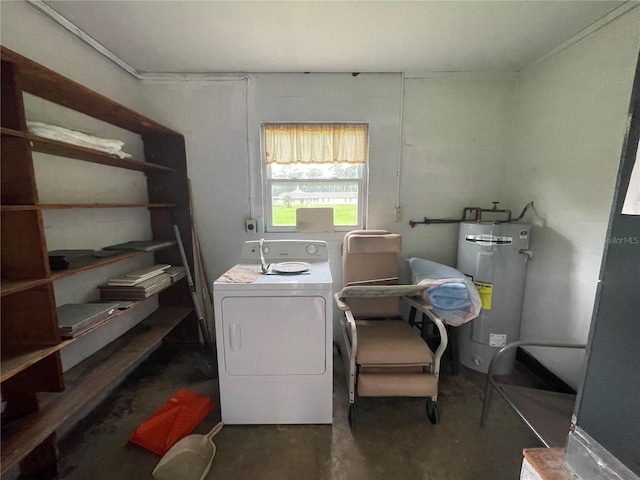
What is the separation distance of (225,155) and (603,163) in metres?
2.81

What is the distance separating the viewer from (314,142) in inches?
92.7

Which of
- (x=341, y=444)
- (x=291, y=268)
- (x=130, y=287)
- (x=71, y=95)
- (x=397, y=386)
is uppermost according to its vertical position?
(x=71, y=95)

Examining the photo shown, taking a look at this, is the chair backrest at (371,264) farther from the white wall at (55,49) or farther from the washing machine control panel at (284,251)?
the white wall at (55,49)

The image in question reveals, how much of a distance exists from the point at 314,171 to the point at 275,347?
5.35 ft

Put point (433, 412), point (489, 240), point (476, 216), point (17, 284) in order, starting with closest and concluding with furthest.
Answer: point (17, 284) < point (433, 412) < point (489, 240) < point (476, 216)

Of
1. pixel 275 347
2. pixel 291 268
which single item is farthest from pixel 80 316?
pixel 291 268

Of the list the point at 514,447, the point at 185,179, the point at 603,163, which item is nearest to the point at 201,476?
the point at 514,447

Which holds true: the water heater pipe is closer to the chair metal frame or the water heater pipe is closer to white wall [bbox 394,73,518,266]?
white wall [bbox 394,73,518,266]

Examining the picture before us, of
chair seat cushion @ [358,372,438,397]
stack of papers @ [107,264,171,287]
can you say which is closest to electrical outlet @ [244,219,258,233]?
stack of papers @ [107,264,171,287]

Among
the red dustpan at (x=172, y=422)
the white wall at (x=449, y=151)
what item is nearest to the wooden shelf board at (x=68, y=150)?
the red dustpan at (x=172, y=422)

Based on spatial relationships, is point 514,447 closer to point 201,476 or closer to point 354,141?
point 201,476

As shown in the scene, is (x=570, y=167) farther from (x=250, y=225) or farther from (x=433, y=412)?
(x=250, y=225)

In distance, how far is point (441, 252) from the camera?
249cm

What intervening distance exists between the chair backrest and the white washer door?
64 centimetres
